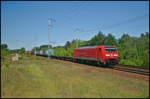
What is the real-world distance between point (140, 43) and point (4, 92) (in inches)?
1541

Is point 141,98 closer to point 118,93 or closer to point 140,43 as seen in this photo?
point 118,93

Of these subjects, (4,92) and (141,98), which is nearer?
(141,98)

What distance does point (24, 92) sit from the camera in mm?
8305

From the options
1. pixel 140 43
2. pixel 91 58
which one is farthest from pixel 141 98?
pixel 140 43

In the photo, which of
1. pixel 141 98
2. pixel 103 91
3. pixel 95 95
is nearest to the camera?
pixel 141 98

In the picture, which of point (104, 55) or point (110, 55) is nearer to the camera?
point (104, 55)

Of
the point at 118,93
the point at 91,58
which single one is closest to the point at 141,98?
the point at 118,93

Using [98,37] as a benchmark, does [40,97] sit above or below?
below

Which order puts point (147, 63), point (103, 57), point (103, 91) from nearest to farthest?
point (103, 91)
point (103, 57)
point (147, 63)

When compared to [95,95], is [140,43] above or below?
above

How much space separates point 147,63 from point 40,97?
19.1m

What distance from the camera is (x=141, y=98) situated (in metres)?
7.11

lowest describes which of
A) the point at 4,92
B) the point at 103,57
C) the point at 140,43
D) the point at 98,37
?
the point at 4,92

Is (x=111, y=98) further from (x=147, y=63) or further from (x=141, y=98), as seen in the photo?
(x=147, y=63)
